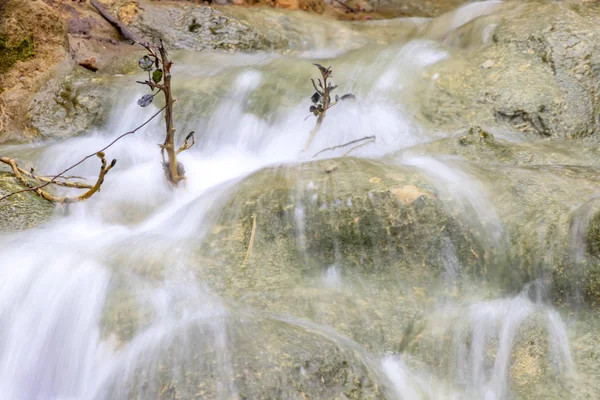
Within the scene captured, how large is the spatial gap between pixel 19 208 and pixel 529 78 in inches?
141

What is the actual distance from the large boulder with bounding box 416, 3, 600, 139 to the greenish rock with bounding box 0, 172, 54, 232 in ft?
8.75

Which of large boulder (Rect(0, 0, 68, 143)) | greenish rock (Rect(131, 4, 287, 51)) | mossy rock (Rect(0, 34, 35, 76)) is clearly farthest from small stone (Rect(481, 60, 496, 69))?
mossy rock (Rect(0, 34, 35, 76))

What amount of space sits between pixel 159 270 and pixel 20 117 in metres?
2.85

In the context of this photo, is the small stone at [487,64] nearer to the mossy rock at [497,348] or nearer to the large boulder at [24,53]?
the mossy rock at [497,348]

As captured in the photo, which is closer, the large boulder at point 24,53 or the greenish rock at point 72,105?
the greenish rock at point 72,105

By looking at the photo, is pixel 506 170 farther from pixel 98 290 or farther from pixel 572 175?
pixel 98 290

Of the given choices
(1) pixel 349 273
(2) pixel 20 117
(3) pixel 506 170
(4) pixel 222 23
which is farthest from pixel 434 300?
(4) pixel 222 23

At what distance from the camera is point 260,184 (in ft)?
11.0

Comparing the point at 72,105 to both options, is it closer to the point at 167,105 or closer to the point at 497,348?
the point at 167,105

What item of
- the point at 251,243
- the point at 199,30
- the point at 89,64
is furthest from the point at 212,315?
the point at 199,30

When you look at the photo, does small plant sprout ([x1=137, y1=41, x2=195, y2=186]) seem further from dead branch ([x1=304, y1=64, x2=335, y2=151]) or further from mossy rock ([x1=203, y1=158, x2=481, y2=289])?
dead branch ([x1=304, y1=64, x2=335, y2=151])

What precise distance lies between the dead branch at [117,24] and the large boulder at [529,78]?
2857 millimetres

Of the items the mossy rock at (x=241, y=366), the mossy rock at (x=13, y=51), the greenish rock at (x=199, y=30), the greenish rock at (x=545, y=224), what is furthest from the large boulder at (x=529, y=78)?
the mossy rock at (x=13, y=51)

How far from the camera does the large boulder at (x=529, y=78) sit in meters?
4.34
